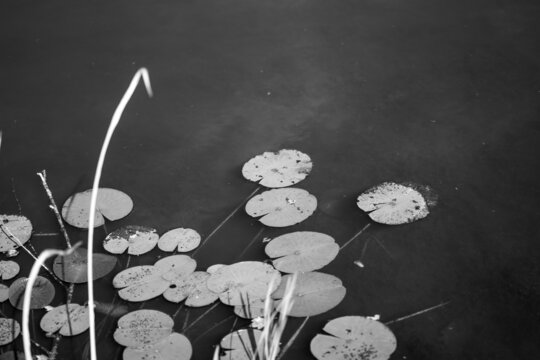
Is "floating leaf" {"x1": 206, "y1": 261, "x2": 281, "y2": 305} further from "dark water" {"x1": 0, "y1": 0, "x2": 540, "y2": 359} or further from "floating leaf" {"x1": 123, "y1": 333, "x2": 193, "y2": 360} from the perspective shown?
"floating leaf" {"x1": 123, "y1": 333, "x2": 193, "y2": 360}

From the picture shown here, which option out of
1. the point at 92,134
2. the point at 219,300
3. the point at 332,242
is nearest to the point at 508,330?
the point at 332,242

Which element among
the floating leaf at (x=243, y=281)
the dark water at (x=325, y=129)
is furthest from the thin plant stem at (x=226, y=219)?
the floating leaf at (x=243, y=281)

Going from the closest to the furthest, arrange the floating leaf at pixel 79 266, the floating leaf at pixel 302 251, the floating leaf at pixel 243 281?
the floating leaf at pixel 243 281 < the floating leaf at pixel 302 251 < the floating leaf at pixel 79 266

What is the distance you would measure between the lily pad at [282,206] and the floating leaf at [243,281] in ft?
0.87

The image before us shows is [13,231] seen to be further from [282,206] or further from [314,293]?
[314,293]

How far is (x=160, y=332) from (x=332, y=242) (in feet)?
2.33

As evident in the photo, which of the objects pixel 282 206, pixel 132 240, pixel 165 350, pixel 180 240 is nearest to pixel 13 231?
pixel 132 240

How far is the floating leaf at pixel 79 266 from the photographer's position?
2391 mm

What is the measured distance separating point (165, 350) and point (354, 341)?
23.5 inches

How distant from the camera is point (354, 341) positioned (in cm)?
199

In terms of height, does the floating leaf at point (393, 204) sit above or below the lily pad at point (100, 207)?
below

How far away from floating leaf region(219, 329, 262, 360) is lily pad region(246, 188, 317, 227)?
1.79 ft

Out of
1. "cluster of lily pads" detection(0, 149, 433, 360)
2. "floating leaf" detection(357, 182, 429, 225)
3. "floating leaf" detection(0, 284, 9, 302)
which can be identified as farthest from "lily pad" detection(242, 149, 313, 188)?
"floating leaf" detection(0, 284, 9, 302)

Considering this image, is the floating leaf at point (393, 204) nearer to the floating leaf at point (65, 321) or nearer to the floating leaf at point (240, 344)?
the floating leaf at point (240, 344)
